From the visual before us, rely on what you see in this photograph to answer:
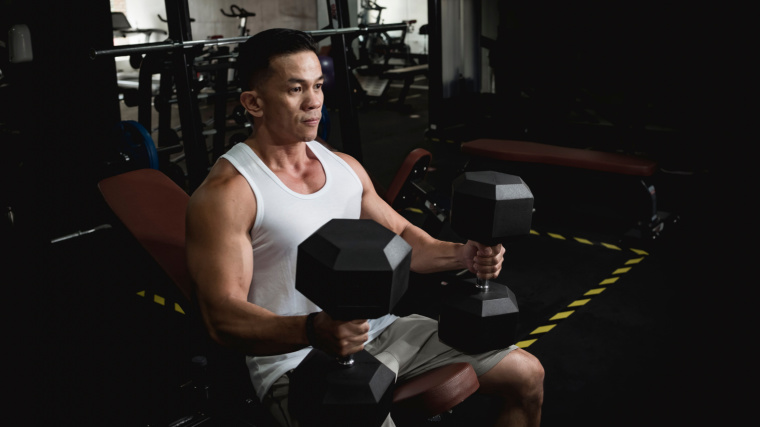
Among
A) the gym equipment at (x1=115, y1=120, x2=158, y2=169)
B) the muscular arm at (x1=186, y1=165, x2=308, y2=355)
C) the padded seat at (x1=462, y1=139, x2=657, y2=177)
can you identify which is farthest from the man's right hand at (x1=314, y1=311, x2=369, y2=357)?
the padded seat at (x1=462, y1=139, x2=657, y2=177)

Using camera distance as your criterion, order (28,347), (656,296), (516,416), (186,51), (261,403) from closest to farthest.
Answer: (261,403) < (516,416) < (28,347) < (186,51) < (656,296)

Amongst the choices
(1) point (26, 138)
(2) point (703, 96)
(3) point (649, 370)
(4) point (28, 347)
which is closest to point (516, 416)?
(3) point (649, 370)

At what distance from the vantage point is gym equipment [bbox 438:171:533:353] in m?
1.02

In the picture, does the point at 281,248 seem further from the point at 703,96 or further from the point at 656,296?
the point at 703,96

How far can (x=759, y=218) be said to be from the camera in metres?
3.59

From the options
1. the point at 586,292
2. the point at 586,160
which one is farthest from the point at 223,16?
Answer: the point at 586,292

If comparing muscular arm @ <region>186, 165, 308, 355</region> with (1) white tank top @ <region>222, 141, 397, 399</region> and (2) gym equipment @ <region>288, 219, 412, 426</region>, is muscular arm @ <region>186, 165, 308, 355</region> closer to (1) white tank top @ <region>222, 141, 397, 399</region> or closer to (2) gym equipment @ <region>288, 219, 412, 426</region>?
(1) white tank top @ <region>222, 141, 397, 399</region>

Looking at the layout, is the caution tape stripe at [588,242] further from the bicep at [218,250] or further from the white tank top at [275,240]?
the bicep at [218,250]

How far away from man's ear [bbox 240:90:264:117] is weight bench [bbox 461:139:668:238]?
2.43 metres

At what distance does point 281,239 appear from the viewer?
3.93 feet

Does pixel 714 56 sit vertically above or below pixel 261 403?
above

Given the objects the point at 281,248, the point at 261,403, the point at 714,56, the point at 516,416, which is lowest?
the point at 516,416

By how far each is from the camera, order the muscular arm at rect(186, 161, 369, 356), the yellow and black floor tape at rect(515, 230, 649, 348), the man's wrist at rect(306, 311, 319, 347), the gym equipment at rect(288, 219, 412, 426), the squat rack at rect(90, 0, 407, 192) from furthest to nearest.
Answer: the yellow and black floor tape at rect(515, 230, 649, 348) → the squat rack at rect(90, 0, 407, 192) → the muscular arm at rect(186, 161, 369, 356) → the man's wrist at rect(306, 311, 319, 347) → the gym equipment at rect(288, 219, 412, 426)

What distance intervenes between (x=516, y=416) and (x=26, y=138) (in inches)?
110
